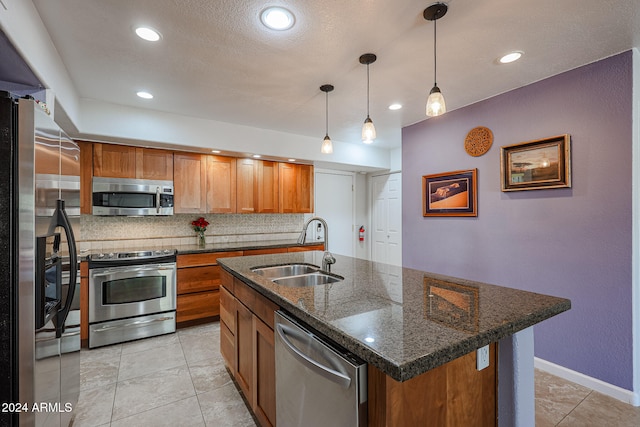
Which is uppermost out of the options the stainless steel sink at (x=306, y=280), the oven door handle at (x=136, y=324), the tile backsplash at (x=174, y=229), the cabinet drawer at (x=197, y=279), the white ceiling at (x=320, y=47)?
the white ceiling at (x=320, y=47)

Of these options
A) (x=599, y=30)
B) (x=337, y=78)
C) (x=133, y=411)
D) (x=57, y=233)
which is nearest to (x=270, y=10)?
(x=337, y=78)

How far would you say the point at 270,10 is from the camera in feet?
5.57

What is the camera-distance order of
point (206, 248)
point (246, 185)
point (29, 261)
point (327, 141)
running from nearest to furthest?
1. point (29, 261)
2. point (327, 141)
3. point (206, 248)
4. point (246, 185)

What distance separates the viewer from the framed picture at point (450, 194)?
10.1 feet

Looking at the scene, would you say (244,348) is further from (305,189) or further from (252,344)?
(305,189)

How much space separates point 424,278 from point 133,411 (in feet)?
6.75

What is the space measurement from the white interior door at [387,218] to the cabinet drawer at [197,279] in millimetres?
3061

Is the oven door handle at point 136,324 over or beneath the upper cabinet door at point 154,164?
beneath

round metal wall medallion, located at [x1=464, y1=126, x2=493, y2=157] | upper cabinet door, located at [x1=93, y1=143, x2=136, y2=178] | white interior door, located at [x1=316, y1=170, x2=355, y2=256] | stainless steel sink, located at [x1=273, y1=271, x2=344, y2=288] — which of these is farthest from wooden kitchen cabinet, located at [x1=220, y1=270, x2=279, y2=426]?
white interior door, located at [x1=316, y1=170, x2=355, y2=256]

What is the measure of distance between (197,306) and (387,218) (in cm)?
343

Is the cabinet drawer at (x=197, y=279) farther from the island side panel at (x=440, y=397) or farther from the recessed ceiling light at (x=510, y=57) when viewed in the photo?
the recessed ceiling light at (x=510, y=57)

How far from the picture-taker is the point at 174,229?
3.90 meters


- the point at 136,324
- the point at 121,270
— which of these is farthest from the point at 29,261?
the point at 136,324

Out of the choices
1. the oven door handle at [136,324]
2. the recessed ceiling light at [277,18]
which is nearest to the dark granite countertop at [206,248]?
the oven door handle at [136,324]
